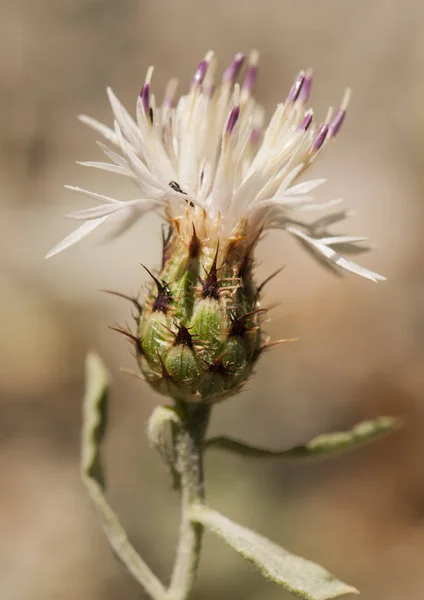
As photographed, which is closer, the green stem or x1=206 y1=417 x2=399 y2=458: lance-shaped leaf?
the green stem

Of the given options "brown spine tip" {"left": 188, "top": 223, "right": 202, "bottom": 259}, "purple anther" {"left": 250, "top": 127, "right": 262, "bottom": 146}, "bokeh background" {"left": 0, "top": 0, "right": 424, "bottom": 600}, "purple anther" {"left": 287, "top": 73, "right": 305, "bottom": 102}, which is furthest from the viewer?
"bokeh background" {"left": 0, "top": 0, "right": 424, "bottom": 600}

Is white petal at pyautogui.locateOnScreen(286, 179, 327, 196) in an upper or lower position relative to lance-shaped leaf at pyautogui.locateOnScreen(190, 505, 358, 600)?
upper

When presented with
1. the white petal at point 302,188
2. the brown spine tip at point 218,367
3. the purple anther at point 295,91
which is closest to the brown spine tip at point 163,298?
the brown spine tip at point 218,367

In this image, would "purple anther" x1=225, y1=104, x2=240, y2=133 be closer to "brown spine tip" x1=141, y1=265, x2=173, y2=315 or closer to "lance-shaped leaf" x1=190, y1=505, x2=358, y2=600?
"brown spine tip" x1=141, y1=265, x2=173, y2=315

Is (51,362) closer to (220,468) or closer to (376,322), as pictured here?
(220,468)

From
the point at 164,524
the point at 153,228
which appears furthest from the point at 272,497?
the point at 153,228

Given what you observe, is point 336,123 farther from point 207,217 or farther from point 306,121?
point 207,217

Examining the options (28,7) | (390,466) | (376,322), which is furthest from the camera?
(28,7)

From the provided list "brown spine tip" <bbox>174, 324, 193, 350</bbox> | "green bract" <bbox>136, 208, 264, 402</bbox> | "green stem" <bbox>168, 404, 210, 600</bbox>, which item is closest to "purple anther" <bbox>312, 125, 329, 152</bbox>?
"green bract" <bbox>136, 208, 264, 402</bbox>
